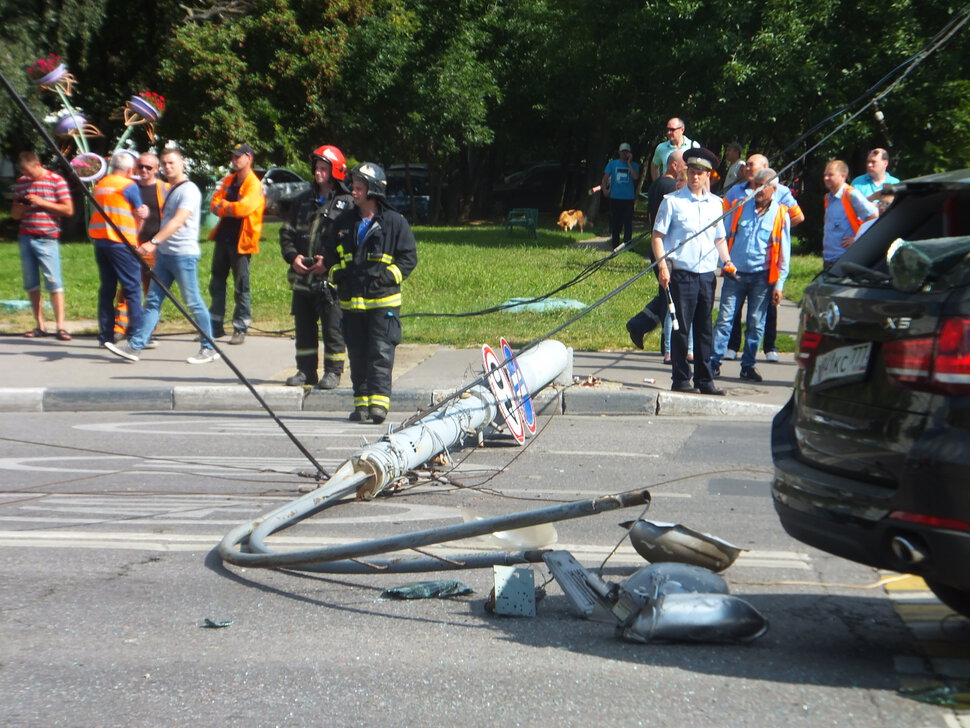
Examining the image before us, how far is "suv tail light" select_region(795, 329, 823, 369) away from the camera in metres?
4.25

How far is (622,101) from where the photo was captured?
31672mm

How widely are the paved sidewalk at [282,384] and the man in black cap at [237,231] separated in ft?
1.52

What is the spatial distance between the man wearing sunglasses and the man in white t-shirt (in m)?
4.77

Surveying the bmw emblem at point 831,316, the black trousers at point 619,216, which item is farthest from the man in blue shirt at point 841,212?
the black trousers at point 619,216

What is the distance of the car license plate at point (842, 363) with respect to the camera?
3922 millimetres

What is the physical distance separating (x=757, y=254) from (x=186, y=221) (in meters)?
5.33

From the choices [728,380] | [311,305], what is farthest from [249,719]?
[728,380]

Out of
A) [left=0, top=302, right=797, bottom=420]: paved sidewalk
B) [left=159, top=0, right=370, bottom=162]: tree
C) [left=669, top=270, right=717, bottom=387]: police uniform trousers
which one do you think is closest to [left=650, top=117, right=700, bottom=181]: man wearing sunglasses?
[left=0, top=302, right=797, bottom=420]: paved sidewalk

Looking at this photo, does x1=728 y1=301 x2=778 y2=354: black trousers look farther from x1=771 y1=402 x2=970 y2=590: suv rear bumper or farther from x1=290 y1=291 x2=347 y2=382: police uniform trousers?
x1=771 y1=402 x2=970 y2=590: suv rear bumper

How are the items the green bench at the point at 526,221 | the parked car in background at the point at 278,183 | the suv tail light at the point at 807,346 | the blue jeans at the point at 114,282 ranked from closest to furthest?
the suv tail light at the point at 807,346 < the blue jeans at the point at 114,282 < the green bench at the point at 526,221 < the parked car in background at the point at 278,183

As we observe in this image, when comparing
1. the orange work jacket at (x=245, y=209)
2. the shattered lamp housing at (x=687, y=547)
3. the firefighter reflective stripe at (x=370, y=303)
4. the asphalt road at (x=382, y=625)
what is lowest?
the asphalt road at (x=382, y=625)

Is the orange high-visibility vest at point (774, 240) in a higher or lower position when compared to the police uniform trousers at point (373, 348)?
higher

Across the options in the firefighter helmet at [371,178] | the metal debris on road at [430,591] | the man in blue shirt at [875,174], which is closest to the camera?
the metal debris on road at [430,591]

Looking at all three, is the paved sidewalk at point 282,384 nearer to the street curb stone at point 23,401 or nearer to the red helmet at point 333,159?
the street curb stone at point 23,401
